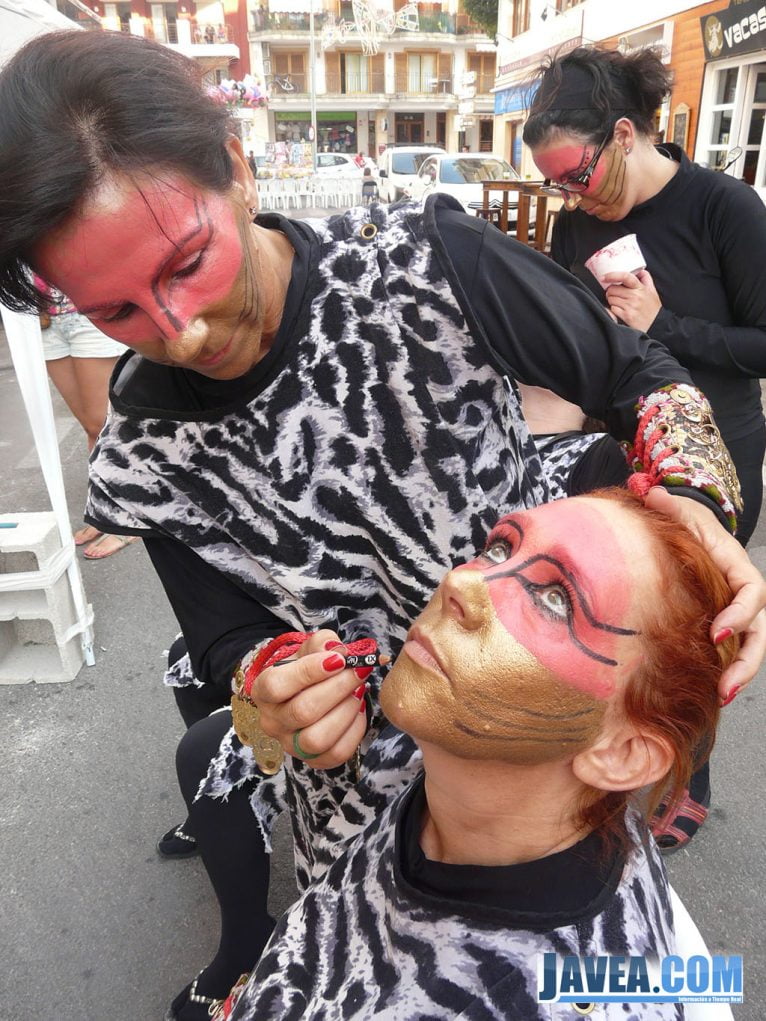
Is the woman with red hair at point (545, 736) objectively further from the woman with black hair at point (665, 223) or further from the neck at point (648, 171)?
the neck at point (648, 171)

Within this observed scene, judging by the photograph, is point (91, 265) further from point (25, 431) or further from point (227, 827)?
point (25, 431)

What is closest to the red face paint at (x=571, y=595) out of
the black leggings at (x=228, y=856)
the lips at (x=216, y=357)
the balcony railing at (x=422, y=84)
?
the lips at (x=216, y=357)

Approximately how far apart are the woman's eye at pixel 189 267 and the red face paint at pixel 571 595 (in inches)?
23.2

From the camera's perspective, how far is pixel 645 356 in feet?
4.16

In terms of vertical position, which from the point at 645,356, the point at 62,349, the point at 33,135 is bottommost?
the point at 62,349

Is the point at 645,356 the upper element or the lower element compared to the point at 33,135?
lower

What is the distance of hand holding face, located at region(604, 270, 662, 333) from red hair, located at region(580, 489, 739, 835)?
3.37 ft

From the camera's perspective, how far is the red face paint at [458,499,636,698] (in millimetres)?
991

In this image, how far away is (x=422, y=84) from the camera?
37.3m

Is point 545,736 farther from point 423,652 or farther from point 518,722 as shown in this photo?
point 423,652

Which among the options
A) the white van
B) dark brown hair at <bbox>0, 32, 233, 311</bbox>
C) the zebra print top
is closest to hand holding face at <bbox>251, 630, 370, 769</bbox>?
the zebra print top

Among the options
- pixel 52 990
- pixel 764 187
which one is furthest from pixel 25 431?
pixel 764 187

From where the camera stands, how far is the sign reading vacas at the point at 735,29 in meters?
9.50

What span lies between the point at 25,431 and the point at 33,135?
5371 mm
